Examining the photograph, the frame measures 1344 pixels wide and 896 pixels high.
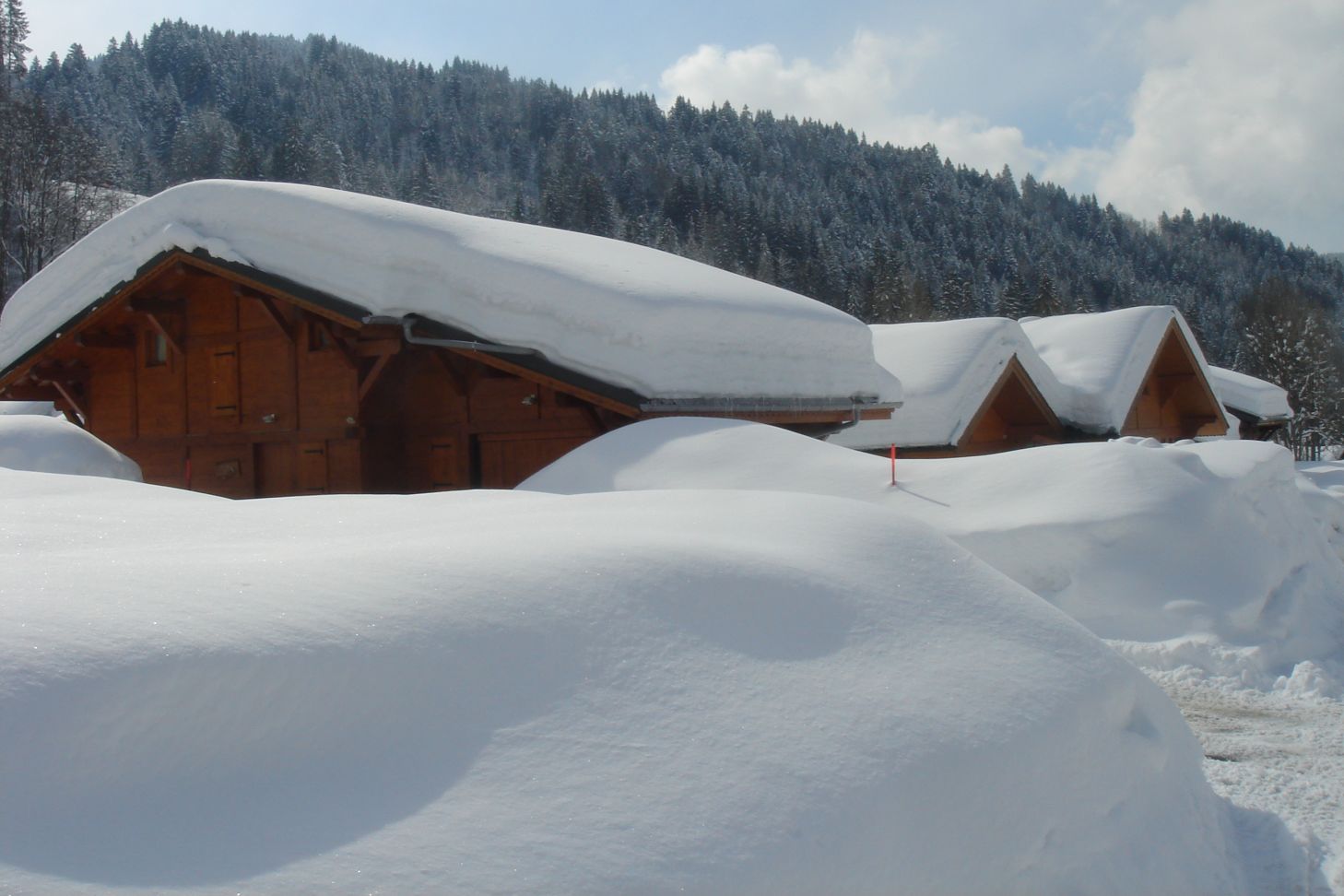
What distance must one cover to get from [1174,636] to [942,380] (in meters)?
9.85

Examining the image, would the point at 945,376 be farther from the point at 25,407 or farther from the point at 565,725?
the point at 565,725

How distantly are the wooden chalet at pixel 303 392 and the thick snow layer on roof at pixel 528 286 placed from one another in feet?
0.52

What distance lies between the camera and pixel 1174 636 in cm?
611

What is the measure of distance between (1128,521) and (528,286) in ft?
21.6

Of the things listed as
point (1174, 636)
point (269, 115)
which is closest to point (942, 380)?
point (1174, 636)

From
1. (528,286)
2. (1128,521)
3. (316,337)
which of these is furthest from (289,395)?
(1128,521)

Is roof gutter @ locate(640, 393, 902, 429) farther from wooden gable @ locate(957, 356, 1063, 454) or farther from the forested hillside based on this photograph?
the forested hillside

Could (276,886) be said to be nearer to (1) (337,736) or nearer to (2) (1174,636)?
(1) (337,736)

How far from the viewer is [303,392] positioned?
44.3 ft

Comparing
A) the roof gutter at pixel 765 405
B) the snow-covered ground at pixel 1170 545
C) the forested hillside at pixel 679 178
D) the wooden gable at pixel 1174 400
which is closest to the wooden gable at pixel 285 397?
the roof gutter at pixel 765 405

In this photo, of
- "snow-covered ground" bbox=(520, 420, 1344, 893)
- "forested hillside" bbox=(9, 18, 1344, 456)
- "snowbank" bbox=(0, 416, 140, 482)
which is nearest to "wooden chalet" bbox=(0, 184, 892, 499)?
"snow-covered ground" bbox=(520, 420, 1344, 893)

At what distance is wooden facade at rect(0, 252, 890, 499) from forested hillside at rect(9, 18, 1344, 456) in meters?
44.5

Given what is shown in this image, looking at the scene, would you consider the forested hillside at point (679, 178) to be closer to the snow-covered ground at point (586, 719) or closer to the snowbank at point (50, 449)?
the snowbank at point (50, 449)

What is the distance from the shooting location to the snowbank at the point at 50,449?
400 inches
